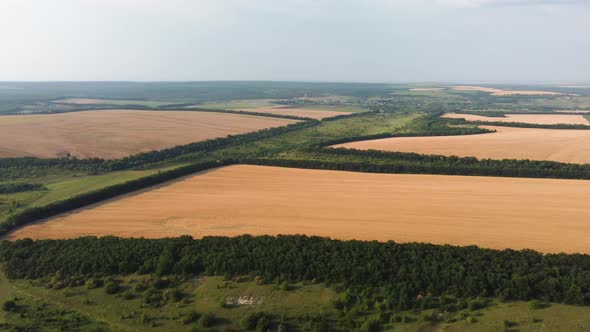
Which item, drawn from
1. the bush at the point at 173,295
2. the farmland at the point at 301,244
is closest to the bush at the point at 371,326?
the farmland at the point at 301,244

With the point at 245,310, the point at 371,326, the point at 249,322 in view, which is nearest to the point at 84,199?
the point at 245,310

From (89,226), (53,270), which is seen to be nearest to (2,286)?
(53,270)

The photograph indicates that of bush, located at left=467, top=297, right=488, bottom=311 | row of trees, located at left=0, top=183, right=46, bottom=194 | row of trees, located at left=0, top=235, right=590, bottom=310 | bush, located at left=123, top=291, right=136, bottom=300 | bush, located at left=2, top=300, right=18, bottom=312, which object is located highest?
row of trees, located at left=0, top=183, right=46, bottom=194

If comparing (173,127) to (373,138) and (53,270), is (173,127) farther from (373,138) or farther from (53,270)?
(53,270)

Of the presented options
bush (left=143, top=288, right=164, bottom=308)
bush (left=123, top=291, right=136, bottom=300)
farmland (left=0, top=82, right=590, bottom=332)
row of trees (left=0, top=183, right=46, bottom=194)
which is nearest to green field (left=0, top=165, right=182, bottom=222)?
farmland (left=0, top=82, right=590, bottom=332)

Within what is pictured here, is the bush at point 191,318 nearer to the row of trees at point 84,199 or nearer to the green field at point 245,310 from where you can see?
the green field at point 245,310

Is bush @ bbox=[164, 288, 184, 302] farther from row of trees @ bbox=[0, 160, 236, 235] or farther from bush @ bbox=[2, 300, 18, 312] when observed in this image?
row of trees @ bbox=[0, 160, 236, 235]
